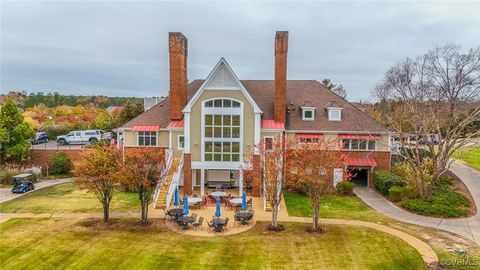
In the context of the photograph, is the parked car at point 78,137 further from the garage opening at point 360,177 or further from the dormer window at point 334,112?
the garage opening at point 360,177

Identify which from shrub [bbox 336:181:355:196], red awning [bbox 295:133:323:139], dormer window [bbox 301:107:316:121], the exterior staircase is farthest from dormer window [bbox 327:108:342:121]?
the exterior staircase

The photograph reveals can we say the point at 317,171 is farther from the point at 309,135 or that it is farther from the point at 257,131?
the point at 309,135

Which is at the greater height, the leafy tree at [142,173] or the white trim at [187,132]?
the white trim at [187,132]

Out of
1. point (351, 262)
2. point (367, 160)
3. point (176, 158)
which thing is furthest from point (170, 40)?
point (351, 262)

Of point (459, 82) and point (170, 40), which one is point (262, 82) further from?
point (459, 82)

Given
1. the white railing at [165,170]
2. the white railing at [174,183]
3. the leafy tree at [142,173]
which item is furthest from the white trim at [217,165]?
the leafy tree at [142,173]

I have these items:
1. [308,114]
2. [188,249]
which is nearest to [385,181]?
[308,114]
